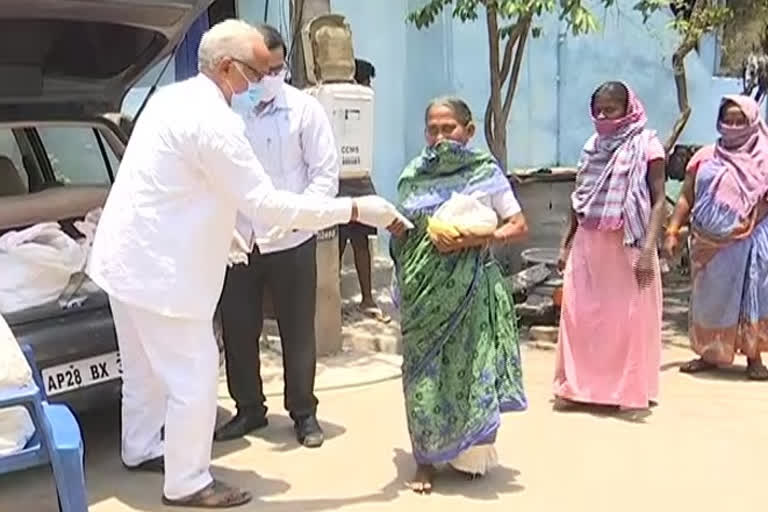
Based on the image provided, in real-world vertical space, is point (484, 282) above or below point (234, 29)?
below

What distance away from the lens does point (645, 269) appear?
5.37m

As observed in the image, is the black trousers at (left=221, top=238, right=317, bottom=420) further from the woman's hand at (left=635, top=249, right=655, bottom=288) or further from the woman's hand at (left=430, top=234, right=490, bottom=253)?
the woman's hand at (left=635, top=249, right=655, bottom=288)

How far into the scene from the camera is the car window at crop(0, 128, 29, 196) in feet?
17.5

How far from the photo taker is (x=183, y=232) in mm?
3986

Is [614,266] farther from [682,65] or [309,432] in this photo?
[682,65]

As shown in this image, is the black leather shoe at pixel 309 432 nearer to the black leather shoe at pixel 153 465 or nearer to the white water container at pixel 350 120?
the black leather shoe at pixel 153 465

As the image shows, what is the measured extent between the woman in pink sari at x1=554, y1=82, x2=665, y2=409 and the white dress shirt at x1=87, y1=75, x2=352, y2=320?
71.2 inches

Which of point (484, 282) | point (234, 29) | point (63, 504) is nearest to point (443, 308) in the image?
point (484, 282)

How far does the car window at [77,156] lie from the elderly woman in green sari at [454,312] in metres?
1.93

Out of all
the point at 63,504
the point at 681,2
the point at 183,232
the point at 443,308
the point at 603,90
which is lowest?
the point at 63,504

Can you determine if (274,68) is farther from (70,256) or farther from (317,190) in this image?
(70,256)

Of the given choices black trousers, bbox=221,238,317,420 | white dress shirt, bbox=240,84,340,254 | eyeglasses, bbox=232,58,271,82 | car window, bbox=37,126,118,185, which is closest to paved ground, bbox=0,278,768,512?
black trousers, bbox=221,238,317,420

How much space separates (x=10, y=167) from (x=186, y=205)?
6.13ft

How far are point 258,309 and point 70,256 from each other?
0.89m
